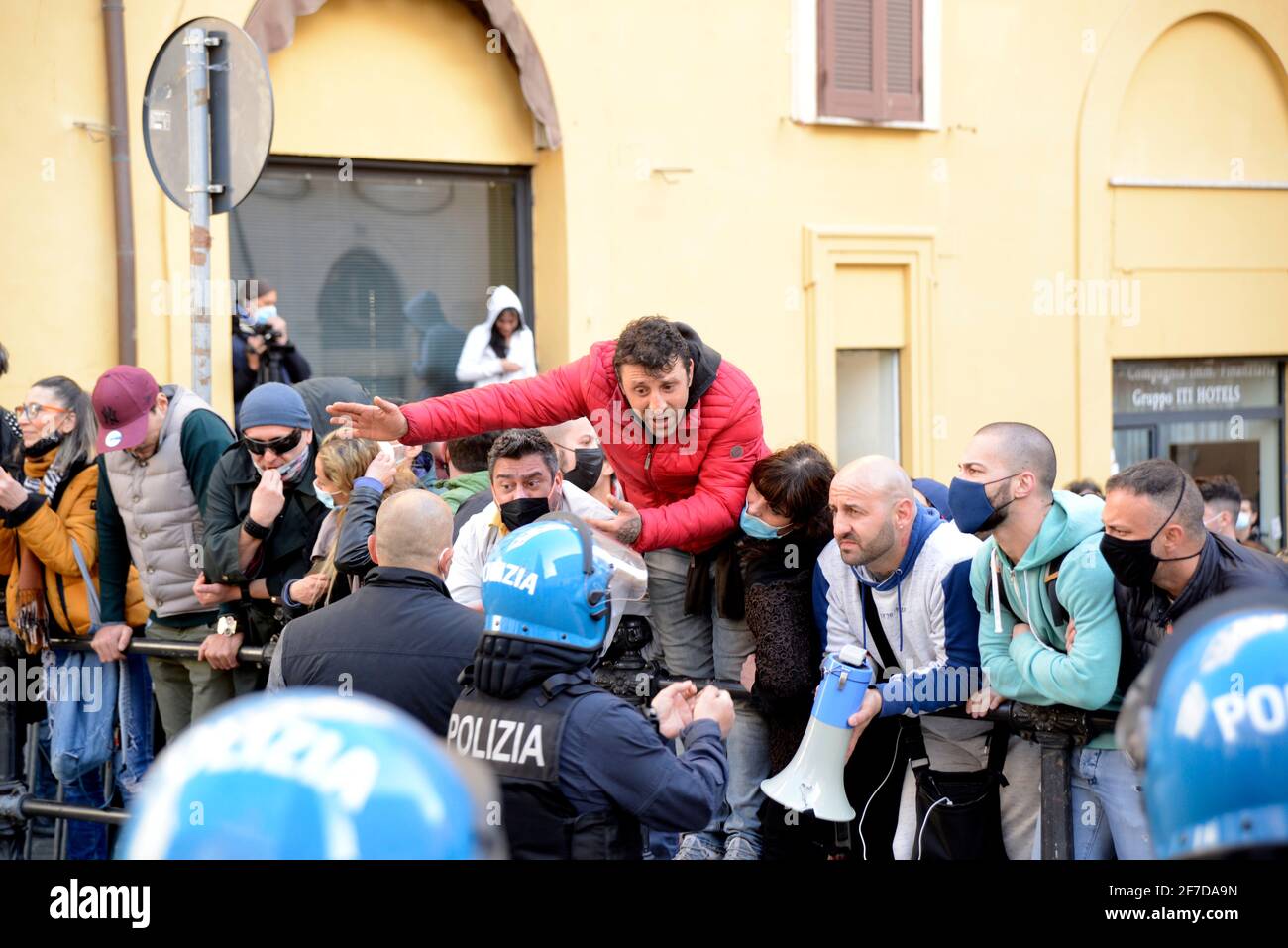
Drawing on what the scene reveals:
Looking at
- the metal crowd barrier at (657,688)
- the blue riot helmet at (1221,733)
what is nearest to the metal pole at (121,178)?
the metal crowd barrier at (657,688)

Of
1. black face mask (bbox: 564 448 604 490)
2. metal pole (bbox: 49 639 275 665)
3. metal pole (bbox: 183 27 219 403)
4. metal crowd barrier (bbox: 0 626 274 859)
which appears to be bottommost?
metal crowd barrier (bbox: 0 626 274 859)

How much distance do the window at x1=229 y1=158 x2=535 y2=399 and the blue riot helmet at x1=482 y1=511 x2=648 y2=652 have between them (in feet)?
25.7

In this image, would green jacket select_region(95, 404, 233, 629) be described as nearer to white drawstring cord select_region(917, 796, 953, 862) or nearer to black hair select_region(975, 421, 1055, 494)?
white drawstring cord select_region(917, 796, 953, 862)

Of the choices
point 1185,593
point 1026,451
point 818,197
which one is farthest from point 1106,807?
point 818,197

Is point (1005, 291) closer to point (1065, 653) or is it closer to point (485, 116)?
point (485, 116)

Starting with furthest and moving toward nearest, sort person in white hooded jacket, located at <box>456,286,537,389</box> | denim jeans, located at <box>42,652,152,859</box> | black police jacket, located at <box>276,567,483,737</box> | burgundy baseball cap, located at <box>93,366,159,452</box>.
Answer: person in white hooded jacket, located at <box>456,286,537,389</box>, denim jeans, located at <box>42,652,152,859</box>, burgundy baseball cap, located at <box>93,366,159,452</box>, black police jacket, located at <box>276,567,483,737</box>

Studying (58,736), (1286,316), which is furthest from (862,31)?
(58,736)

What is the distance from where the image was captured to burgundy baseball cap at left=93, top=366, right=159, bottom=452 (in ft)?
19.5

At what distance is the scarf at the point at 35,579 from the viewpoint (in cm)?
638

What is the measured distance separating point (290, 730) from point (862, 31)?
41.1 feet

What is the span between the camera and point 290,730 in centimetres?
154

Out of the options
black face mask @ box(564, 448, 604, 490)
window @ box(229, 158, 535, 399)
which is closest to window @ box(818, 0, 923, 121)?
window @ box(229, 158, 535, 399)

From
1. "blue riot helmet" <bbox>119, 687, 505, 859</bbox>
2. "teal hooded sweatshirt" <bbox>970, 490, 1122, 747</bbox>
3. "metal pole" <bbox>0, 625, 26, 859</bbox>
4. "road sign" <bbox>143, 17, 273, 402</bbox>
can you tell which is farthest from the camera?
"metal pole" <bbox>0, 625, 26, 859</bbox>

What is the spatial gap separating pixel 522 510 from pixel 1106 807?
86.1 inches
